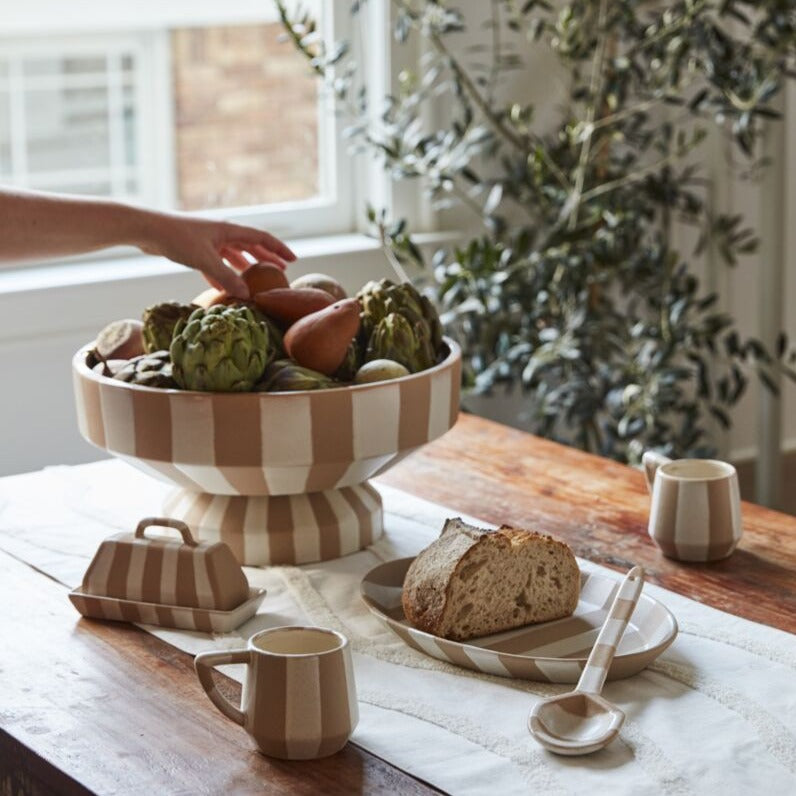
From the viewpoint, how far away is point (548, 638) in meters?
1.22

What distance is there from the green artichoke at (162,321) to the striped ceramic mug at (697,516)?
1.68 ft

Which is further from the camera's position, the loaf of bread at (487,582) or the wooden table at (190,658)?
the loaf of bread at (487,582)

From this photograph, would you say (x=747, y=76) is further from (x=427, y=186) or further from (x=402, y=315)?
(x=402, y=315)

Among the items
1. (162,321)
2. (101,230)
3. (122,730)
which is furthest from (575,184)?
(122,730)

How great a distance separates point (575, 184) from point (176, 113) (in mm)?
811

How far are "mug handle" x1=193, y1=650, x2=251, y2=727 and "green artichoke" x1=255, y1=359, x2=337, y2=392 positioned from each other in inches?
14.6

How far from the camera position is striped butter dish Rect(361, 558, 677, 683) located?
1129 millimetres

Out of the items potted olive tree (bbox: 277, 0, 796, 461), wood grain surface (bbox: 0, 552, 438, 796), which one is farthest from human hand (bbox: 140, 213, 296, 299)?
potted olive tree (bbox: 277, 0, 796, 461)

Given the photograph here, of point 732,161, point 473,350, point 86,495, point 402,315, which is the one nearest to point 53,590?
point 86,495

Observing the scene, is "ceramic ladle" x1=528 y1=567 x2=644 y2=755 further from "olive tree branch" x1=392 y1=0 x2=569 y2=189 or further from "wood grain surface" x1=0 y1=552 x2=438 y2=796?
"olive tree branch" x1=392 y1=0 x2=569 y2=189

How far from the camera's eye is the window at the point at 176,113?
269 centimetres

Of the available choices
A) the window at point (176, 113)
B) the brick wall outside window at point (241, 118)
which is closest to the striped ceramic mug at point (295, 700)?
the window at point (176, 113)

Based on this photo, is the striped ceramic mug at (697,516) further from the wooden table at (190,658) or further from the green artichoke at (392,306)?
the green artichoke at (392,306)

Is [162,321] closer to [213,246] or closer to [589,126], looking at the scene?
[213,246]
